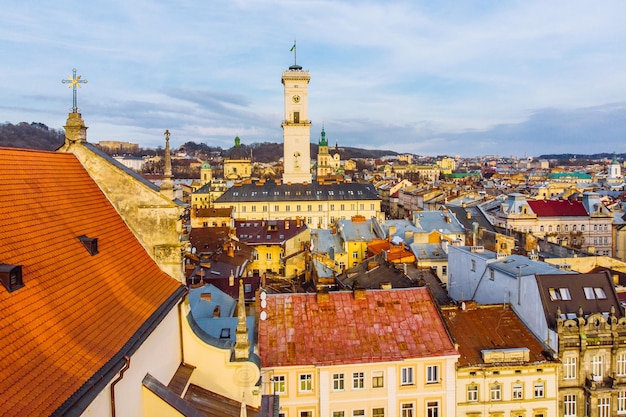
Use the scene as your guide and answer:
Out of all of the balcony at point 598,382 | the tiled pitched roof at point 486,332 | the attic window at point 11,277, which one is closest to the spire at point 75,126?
the attic window at point 11,277

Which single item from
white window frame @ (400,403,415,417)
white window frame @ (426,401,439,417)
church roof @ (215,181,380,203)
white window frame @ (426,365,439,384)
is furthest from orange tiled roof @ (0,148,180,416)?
church roof @ (215,181,380,203)

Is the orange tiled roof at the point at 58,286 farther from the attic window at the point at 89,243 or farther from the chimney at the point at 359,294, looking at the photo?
the chimney at the point at 359,294

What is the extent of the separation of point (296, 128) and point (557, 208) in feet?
171

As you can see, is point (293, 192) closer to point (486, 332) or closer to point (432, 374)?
point (486, 332)

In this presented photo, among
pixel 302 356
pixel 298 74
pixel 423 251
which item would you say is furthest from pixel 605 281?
pixel 298 74

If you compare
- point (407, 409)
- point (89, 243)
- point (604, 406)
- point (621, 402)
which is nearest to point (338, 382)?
point (407, 409)

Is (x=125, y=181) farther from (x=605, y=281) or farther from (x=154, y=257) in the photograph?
(x=605, y=281)

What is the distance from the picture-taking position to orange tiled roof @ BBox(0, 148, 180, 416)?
25.4 feet

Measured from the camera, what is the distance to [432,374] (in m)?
23.3

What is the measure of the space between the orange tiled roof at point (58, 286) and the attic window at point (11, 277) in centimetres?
12

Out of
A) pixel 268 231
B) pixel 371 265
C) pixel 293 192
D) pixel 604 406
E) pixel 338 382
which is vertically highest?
pixel 293 192

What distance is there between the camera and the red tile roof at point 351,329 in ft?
75.8

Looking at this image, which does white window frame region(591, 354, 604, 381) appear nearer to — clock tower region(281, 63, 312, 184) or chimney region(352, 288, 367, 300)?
chimney region(352, 288, 367, 300)

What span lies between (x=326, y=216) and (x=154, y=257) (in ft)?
242
